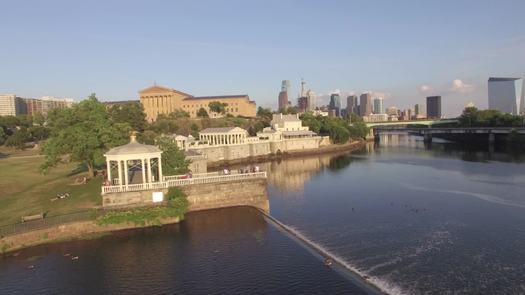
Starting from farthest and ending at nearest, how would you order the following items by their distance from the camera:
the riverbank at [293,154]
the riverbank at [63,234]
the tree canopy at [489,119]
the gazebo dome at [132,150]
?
the tree canopy at [489,119], the riverbank at [293,154], the gazebo dome at [132,150], the riverbank at [63,234]

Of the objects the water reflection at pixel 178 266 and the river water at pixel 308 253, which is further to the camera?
the river water at pixel 308 253

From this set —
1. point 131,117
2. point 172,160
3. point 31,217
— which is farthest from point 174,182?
point 131,117

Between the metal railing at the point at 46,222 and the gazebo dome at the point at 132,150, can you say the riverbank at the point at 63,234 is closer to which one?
the metal railing at the point at 46,222

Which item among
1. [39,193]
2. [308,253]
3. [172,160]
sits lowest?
[308,253]

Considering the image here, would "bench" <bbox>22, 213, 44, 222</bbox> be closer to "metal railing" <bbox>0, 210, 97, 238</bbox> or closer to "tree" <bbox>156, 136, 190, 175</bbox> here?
"metal railing" <bbox>0, 210, 97, 238</bbox>

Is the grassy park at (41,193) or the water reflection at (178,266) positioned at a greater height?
the grassy park at (41,193)

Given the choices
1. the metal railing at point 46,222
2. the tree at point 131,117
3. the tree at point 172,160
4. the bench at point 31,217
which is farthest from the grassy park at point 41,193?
the tree at point 131,117

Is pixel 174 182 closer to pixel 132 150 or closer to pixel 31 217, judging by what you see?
pixel 132 150

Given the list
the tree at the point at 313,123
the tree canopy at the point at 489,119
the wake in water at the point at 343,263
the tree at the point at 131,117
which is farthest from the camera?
the tree at the point at 313,123
